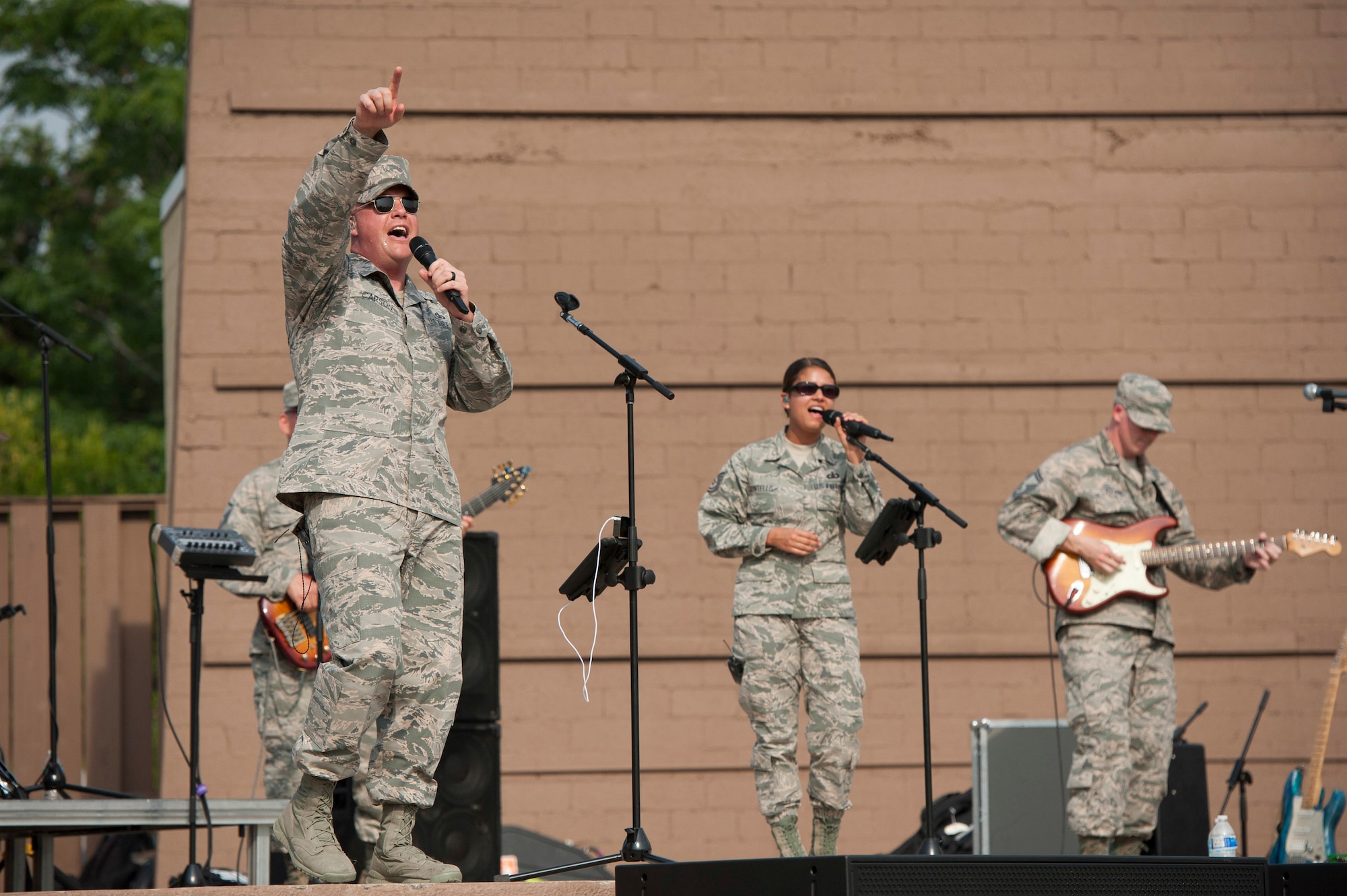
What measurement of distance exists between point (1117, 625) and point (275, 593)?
147 inches

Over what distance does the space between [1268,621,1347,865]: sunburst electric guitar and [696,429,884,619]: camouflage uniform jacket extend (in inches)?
102

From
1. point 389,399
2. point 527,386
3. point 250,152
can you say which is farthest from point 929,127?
point 389,399

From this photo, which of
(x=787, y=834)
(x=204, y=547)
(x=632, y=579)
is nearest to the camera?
(x=632, y=579)

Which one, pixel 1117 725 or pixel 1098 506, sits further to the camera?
pixel 1098 506

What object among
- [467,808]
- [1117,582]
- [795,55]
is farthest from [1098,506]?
[795,55]

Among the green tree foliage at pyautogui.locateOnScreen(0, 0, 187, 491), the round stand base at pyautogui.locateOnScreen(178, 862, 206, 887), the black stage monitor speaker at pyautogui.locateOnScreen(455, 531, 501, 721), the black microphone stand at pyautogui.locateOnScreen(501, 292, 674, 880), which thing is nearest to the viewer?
the black microphone stand at pyautogui.locateOnScreen(501, 292, 674, 880)

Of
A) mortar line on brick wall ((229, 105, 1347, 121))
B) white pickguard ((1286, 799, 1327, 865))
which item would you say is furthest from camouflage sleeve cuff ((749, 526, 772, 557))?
mortar line on brick wall ((229, 105, 1347, 121))

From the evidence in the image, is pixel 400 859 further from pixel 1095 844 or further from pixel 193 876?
pixel 1095 844

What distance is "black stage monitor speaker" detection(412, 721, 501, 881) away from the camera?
5.47 meters

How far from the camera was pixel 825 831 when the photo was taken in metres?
5.88

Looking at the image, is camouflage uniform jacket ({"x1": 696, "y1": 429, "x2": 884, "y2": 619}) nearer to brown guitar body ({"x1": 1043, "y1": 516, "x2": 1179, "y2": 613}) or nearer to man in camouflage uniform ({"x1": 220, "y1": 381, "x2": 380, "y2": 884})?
brown guitar body ({"x1": 1043, "y1": 516, "x2": 1179, "y2": 613})

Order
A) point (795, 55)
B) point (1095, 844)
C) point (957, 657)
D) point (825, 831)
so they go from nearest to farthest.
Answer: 1. point (825, 831)
2. point (1095, 844)
3. point (957, 657)
4. point (795, 55)

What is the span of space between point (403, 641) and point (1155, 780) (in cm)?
370

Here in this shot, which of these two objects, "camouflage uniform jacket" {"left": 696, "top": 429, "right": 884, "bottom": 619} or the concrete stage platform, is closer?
the concrete stage platform
